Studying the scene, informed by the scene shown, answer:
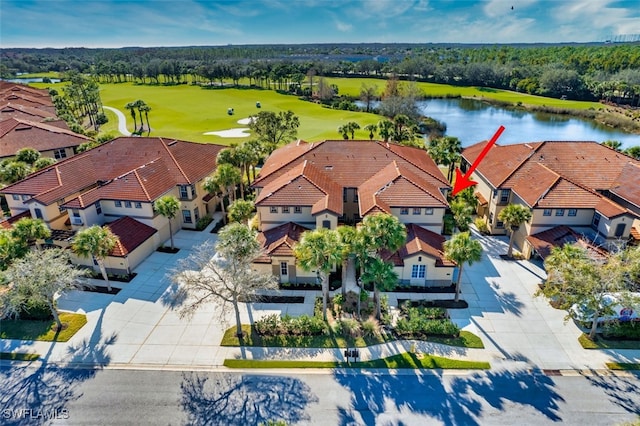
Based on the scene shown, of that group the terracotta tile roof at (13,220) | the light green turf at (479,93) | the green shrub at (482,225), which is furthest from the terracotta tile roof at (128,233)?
the light green turf at (479,93)

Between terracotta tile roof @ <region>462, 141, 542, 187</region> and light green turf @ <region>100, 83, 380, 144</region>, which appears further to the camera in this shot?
light green turf @ <region>100, 83, 380, 144</region>

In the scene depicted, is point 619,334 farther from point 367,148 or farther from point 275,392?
point 367,148

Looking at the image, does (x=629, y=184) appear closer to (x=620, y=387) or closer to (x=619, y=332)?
(x=619, y=332)

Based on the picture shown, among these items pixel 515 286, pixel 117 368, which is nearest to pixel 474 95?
pixel 515 286

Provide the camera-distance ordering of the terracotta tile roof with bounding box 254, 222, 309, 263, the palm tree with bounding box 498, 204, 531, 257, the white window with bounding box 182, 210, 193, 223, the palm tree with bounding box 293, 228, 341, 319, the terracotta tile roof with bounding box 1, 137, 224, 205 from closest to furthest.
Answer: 1. the palm tree with bounding box 293, 228, 341, 319
2. the terracotta tile roof with bounding box 254, 222, 309, 263
3. the palm tree with bounding box 498, 204, 531, 257
4. the terracotta tile roof with bounding box 1, 137, 224, 205
5. the white window with bounding box 182, 210, 193, 223

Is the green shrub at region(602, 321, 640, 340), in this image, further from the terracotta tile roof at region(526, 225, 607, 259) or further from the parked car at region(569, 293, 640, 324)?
the terracotta tile roof at region(526, 225, 607, 259)

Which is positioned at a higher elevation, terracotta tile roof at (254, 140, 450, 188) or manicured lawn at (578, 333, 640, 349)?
terracotta tile roof at (254, 140, 450, 188)

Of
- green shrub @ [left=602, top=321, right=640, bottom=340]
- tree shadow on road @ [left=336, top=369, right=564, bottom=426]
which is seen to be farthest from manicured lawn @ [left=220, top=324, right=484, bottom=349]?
green shrub @ [left=602, top=321, right=640, bottom=340]

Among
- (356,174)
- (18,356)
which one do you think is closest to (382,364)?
(356,174)
